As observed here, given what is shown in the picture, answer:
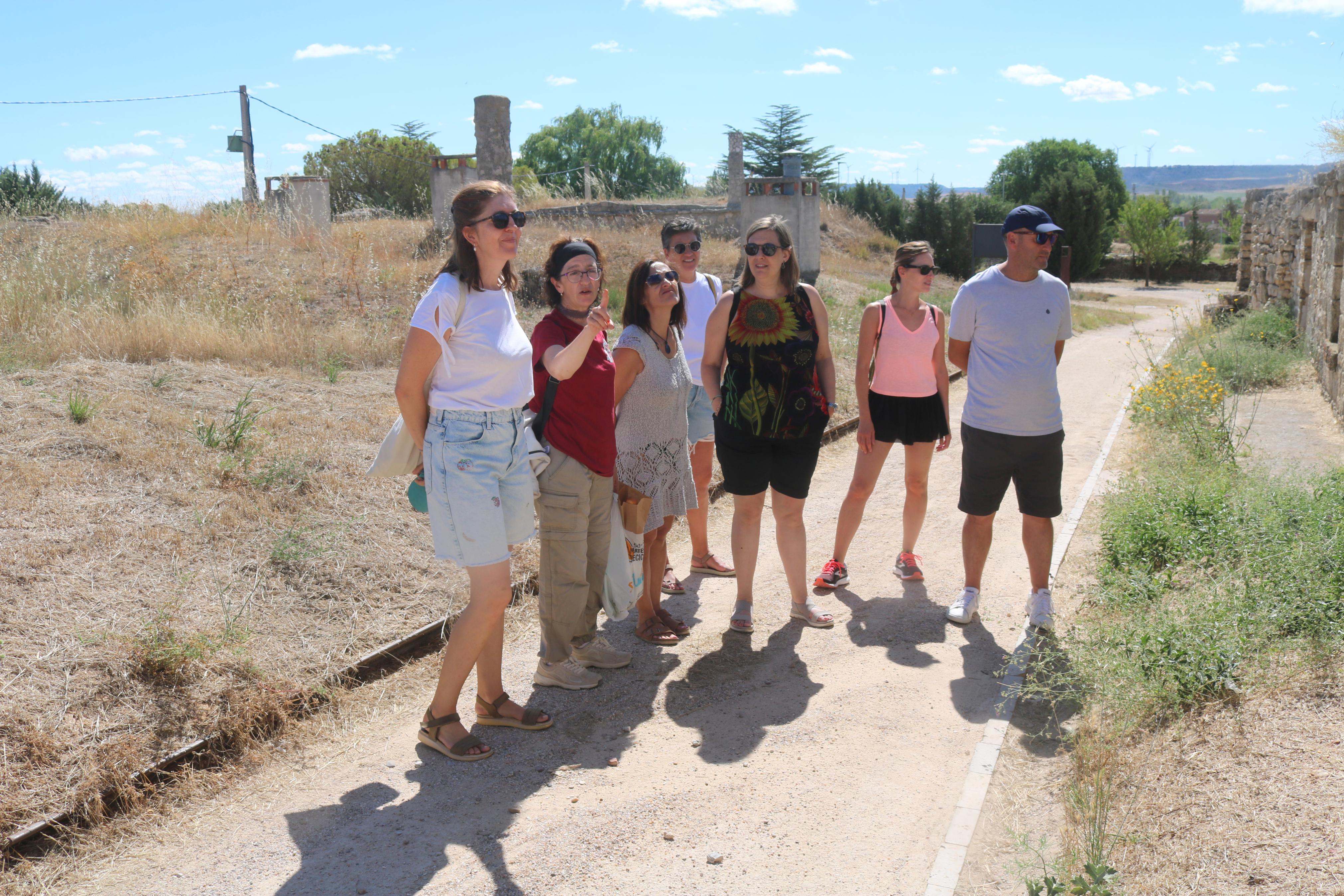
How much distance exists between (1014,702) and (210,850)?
3187 mm

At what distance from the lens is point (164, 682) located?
4.00 m

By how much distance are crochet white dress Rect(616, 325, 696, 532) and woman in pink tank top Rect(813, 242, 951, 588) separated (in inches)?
44.3

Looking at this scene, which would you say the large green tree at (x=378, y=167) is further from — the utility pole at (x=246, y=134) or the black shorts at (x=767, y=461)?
the black shorts at (x=767, y=461)

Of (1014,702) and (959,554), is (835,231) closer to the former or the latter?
(959,554)

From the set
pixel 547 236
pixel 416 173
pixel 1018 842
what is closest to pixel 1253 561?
pixel 1018 842

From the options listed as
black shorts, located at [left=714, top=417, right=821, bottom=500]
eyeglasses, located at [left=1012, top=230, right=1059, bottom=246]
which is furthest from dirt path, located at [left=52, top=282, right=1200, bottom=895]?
eyeglasses, located at [left=1012, top=230, right=1059, bottom=246]

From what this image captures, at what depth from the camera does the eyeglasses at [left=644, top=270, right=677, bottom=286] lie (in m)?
4.50

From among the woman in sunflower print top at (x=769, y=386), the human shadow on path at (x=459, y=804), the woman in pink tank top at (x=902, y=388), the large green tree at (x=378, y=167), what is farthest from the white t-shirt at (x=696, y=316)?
the large green tree at (x=378, y=167)

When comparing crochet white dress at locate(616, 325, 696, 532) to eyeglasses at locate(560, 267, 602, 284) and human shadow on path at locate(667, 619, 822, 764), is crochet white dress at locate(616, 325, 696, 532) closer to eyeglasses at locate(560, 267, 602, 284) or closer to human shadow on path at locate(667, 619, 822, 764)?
eyeglasses at locate(560, 267, 602, 284)

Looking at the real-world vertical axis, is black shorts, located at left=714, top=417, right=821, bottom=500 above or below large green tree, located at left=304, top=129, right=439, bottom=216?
below

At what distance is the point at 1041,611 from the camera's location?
4906 mm

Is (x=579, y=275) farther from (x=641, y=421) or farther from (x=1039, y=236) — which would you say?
(x=1039, y=236)

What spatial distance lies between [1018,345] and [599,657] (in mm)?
2522

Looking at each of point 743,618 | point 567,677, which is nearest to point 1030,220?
point 743,618
